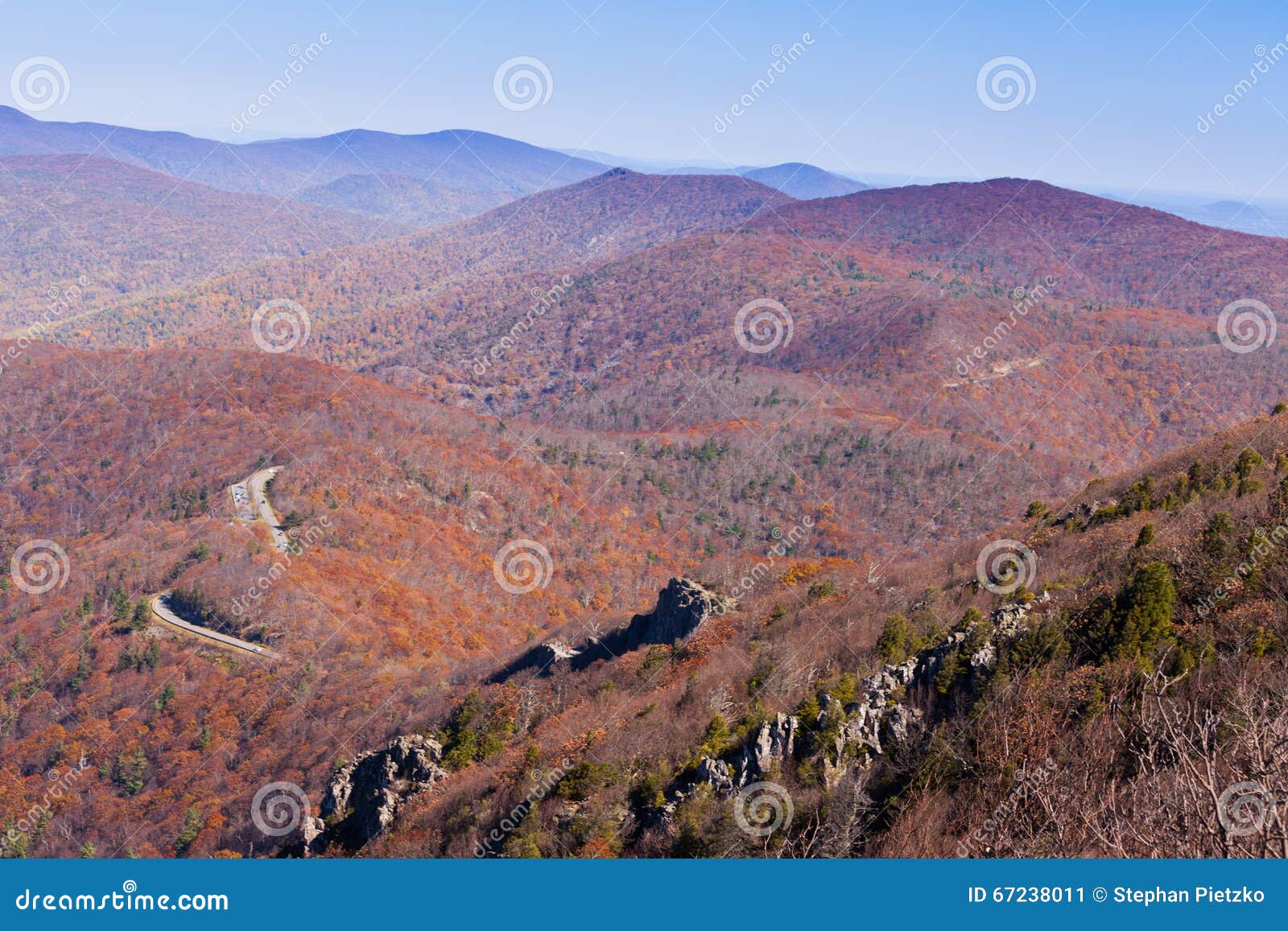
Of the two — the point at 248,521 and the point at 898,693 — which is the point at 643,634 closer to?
the point at 898,693

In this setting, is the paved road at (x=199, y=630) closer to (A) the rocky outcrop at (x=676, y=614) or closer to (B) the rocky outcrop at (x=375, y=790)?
(B) the rocky outcrop at (x=375, y=790)

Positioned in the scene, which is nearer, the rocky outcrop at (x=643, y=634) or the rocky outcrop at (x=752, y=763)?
the rocky outcrop at (x=752, y=763)

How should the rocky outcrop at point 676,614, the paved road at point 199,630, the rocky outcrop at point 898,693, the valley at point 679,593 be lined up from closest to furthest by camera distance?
the valley at point 679,593 < the rocky outcrop at point 898,693 < the rocky outcrop at point 676,614 < the paved road at point 199,630

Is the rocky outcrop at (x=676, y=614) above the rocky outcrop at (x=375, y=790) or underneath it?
above

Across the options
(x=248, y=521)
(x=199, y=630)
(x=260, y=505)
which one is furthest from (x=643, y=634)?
(x=260, y=505)

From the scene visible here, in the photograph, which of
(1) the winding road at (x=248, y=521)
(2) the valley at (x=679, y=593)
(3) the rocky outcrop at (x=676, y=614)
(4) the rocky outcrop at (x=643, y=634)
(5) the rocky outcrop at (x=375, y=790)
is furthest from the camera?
(1) the winding road at (x=248, y=521)

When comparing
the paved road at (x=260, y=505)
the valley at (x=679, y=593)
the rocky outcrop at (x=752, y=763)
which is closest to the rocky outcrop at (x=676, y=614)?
the valley at (x=679, y=593)

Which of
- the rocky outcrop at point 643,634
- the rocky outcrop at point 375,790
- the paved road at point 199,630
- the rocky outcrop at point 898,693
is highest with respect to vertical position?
the rocky outcrop at point 898,693
